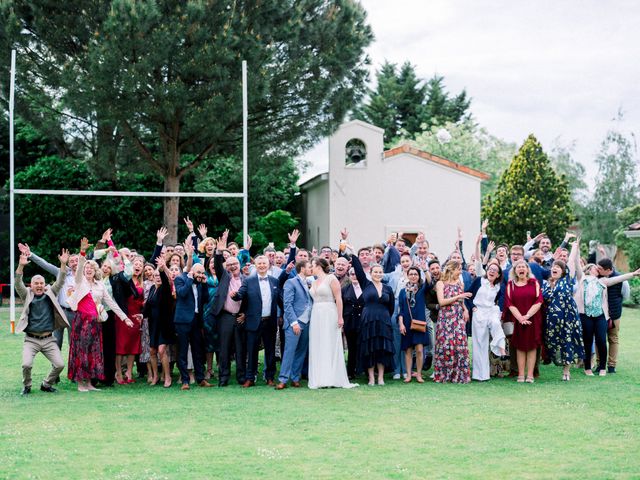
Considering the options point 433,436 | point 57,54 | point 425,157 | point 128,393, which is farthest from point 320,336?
point 425,157

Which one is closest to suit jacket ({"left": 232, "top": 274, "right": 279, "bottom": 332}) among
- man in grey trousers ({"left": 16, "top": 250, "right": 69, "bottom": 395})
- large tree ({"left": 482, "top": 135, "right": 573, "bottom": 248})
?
man in grey trousers ({"left": 16, "top": 250, "right": 69, "bottom": 395})

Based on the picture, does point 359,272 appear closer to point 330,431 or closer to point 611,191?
point 330,431

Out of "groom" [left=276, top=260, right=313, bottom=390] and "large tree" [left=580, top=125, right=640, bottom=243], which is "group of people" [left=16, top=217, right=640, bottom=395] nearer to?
"groom" [left=276, top=260, right=313, bottom=390]

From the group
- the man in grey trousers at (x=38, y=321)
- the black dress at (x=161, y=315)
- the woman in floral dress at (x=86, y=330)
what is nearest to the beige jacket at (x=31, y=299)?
the man in grey trousers at (x=38, y=321)

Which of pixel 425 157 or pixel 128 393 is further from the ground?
pixel 425 157

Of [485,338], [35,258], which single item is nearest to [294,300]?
[485,338]

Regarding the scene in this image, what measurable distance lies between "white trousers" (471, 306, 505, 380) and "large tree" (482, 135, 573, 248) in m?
21.8

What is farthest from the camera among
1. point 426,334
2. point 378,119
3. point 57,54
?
point 378,119

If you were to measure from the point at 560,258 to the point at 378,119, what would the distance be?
127ft

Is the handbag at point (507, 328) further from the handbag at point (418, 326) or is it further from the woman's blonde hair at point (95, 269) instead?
the woman's blonde hair at point (95, 269)

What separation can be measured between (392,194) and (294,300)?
18689 millimetres

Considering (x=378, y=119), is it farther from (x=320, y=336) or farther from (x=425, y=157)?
(x=320, y=336)

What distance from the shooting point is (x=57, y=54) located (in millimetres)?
23656

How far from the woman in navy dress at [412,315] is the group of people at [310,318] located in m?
0.02
